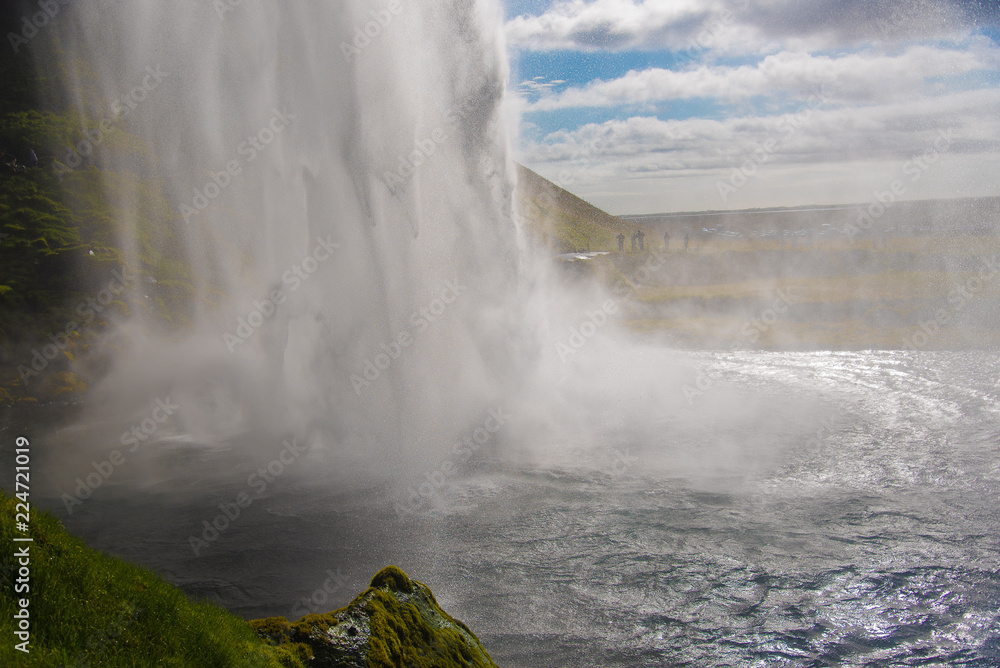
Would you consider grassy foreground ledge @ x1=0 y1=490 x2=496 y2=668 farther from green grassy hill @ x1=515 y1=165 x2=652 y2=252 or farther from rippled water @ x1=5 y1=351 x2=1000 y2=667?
green grassy hill @ x1=515 y1=165 x2=652 y2=252

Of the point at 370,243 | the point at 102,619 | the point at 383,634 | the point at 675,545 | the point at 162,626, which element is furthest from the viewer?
the point at 370,243

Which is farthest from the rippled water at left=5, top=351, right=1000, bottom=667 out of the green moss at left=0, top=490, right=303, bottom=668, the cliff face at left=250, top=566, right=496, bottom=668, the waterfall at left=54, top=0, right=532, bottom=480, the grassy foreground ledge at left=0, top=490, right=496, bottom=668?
the green moss at left=0, top=490, right=303, bottom=668

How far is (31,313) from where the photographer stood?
1092 inches

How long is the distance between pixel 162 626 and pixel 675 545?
7.90 meters

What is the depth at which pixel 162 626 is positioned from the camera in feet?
15.8

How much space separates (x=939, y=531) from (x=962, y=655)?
3.54 metres

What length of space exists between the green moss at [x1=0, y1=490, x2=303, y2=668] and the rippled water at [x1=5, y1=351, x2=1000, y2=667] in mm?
3784

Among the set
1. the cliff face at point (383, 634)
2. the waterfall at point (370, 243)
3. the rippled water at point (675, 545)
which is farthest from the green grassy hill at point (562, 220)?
the cliff face at point (383, 634)

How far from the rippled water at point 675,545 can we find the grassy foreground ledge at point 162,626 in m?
2.06

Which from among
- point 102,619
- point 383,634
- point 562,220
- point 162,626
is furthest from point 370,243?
point 562,220

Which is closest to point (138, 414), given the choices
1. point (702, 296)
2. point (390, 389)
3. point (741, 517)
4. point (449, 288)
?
point (390, 389)

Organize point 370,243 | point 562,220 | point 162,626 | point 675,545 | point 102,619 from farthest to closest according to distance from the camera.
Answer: point 562,220 → point 370,243 → point 675,545 → point 162,626 → point 102,619

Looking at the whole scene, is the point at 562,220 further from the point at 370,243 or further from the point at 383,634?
the point at 383,634

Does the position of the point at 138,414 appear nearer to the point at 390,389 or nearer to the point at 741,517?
the point at 390,389
